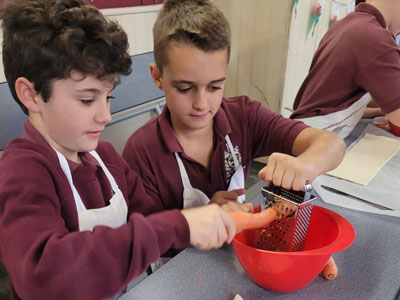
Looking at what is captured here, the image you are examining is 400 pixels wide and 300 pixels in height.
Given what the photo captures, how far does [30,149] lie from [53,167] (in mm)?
47

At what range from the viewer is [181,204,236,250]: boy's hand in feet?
1.57

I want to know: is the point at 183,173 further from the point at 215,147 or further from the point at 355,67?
the point at 355,67

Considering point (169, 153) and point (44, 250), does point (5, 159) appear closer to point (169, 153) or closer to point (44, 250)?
point (44, 250)

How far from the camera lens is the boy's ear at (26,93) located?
563 millimetres

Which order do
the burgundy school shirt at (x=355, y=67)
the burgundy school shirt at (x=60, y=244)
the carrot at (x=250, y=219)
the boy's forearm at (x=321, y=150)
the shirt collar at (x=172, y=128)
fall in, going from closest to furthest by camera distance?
the burgundy school shirt at (x=60, y=244), the carrot at (x=250, y=219), the boy's forearm at (x=321, y=150), the shirt collar at (x=172, y=128), the burgundy school shirt at (x=355, y=67)

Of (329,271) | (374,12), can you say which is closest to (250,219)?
(329,271)

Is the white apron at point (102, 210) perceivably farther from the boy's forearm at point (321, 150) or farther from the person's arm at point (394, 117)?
the person's arm at point (394, 117)

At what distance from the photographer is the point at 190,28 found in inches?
29.8

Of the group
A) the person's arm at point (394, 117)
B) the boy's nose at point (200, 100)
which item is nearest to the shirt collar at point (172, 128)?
the boy's nose at point (200, 100)

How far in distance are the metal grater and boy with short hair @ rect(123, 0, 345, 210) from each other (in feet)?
0.18

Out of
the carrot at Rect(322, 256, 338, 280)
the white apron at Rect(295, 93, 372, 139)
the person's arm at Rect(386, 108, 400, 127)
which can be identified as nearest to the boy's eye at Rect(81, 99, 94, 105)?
the carrot at Rect(322, 256, 338, 280)

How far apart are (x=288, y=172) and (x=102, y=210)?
37 centimetres

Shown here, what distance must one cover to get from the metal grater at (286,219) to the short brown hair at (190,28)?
368 mm

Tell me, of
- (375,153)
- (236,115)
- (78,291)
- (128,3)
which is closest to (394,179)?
(375,153)
